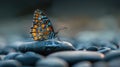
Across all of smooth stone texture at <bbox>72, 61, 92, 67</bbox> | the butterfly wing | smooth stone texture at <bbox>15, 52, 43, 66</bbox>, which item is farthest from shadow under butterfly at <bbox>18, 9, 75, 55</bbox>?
smooth stone texture at <bbox>72, 61, 92, 67</bbox>

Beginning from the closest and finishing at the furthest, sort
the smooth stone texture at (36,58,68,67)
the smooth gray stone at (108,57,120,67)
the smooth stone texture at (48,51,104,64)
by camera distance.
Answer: the smooth stone texture at (36,58,68,67)
the smooth gray stone at (108,57,120,67)
the smooth stone texture at (48,51,104,64)

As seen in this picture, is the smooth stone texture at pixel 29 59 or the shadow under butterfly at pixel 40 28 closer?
the smooth stone texture at pixel 29 59

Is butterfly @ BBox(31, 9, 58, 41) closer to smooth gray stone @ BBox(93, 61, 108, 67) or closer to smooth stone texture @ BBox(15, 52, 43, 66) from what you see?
smooth stone texture @ BBox(15, 52, 43, 66)

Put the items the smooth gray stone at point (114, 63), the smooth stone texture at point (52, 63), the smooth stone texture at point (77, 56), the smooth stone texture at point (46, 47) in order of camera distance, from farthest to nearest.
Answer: the smooth stone texture at point (46, 47) < the smooth stone texture at point (77, 56) < the smooth gray stone at point (114, 63) < the smooth stone texture at point (52, 63)

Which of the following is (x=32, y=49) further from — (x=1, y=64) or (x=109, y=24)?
(x=109, y=24)

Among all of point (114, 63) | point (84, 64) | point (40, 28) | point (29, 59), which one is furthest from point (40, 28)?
point (114, 63)

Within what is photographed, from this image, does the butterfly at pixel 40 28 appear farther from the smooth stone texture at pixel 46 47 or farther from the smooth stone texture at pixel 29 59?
the smooth stone texture at pixel 29 59

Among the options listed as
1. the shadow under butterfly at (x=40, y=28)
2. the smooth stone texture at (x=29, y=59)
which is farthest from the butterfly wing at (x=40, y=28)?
the smooth stone texture at (x=29, y=59)

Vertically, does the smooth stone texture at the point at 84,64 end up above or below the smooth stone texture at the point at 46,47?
below

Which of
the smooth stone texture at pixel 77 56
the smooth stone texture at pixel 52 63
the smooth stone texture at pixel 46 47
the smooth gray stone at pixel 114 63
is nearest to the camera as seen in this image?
the smooth stone texture at pixel 52 63

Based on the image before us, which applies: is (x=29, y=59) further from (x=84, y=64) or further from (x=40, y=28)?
(x=40, y=28)

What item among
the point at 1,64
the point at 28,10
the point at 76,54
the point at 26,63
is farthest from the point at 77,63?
the point at 28,10
